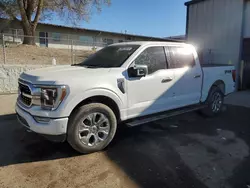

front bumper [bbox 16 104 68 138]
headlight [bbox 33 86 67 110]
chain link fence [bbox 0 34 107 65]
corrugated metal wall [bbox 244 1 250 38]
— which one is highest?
corrugated metal wall [bbox 244 1 250 38]

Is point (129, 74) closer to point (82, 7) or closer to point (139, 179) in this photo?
point (139, 179)

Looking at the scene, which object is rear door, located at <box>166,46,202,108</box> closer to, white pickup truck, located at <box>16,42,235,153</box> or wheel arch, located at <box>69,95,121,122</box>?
white pickup truck, located at <box>16,42,235,153</box>

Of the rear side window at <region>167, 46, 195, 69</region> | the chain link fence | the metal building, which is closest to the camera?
the rear side window at <region>167, 46, 195, 69</region>

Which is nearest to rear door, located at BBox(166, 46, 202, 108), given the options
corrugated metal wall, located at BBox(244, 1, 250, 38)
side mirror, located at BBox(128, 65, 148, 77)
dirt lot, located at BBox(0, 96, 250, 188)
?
dirt lot, located at BBox(0, 96, 250, 188)

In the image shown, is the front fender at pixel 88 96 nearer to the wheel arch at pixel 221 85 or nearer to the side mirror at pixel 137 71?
the side mirror at pixel 137 71

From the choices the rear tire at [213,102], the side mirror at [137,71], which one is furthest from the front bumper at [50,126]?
the rear tire at [213,102]

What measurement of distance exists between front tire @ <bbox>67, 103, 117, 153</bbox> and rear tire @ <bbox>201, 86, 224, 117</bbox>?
3025 mm

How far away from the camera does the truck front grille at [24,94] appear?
3.19 meters

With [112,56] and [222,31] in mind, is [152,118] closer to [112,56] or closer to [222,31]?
[112,56]

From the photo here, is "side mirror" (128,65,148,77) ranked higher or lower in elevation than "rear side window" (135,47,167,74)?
lower

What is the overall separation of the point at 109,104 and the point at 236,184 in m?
2.17

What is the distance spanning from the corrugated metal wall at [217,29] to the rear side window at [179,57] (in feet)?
18.4

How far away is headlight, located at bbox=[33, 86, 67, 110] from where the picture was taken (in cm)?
289

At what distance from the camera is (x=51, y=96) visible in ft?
9.53
